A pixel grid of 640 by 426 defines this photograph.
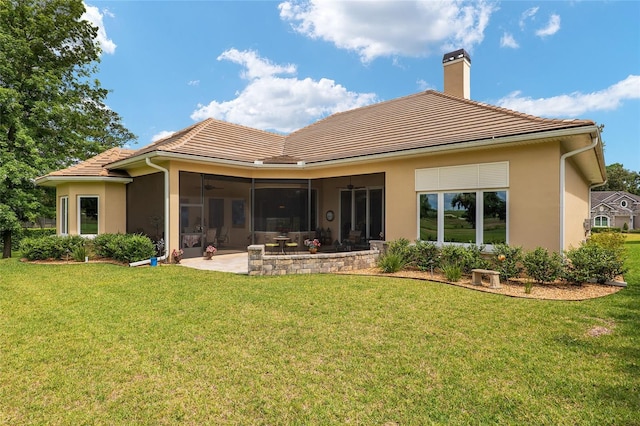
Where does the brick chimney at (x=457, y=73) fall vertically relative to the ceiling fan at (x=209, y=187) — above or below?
above

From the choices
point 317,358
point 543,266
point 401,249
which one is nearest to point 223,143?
point 401,249

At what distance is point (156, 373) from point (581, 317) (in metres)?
6.64

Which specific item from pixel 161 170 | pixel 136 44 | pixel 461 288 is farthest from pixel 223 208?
pixel 461 288

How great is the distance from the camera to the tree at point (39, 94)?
1552 centimetres

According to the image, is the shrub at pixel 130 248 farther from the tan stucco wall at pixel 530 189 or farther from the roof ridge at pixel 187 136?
the tan stucco wall at pixel 530 189

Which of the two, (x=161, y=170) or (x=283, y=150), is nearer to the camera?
(x=161, y=170)

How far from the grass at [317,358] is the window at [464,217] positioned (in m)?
2.84

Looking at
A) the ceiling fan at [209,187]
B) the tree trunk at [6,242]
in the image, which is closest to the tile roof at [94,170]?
the ceiling fan at [209,187]

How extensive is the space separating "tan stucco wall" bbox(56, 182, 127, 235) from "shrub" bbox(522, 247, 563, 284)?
1533 cm

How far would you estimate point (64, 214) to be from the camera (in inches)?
581

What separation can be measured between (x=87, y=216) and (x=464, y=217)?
15.1 m

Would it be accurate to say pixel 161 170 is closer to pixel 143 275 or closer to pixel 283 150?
pixel 143 275

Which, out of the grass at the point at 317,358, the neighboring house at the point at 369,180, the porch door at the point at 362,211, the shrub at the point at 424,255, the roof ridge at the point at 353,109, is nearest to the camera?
the grass at the point at 317,358

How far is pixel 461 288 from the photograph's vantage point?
294 inches
